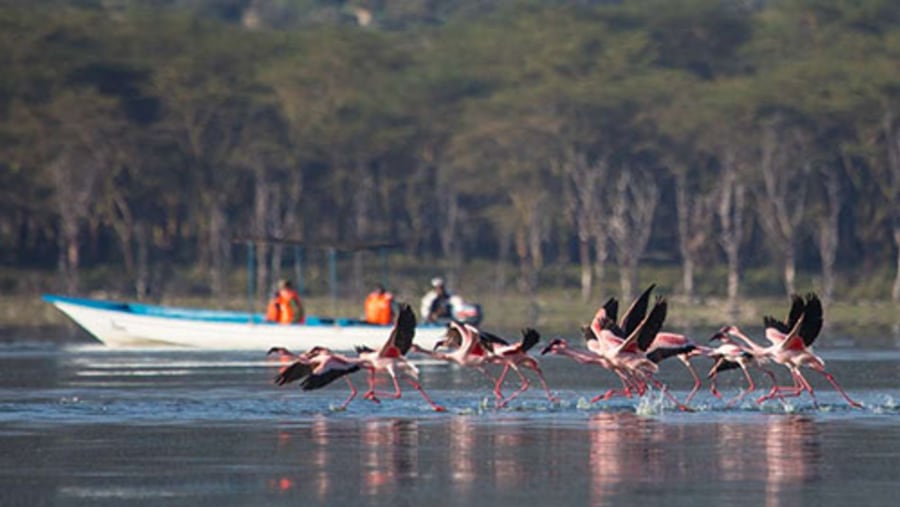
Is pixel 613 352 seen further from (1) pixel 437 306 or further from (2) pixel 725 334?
(1) pixel 437 306

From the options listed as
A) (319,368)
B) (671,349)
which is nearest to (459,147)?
(671,349)

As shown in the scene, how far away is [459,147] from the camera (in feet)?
315

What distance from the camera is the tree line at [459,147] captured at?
91250 mm


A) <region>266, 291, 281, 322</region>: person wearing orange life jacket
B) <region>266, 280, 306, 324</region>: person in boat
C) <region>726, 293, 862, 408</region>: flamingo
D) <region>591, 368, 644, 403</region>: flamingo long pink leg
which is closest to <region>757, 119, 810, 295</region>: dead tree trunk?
<region>266, 291, 281, 322</region>: person wearing orange life jacket

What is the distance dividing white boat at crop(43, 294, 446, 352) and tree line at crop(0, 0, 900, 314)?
31.2 meters

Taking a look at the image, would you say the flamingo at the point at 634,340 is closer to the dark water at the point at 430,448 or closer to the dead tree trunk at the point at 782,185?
the dark water at the point at 430,448

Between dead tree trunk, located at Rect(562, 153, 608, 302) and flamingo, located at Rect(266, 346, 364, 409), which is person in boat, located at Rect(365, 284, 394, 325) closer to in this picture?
flamingo, located at Rect(266, 346, 364, 409)

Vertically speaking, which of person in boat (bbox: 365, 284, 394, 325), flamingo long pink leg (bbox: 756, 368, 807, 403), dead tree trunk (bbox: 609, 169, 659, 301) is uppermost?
dead tree trunk (bbox: 609, 169, 659, 301)

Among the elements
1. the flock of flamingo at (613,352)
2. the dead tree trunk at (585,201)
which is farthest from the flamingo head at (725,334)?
the dead tree trunk at (585,201)

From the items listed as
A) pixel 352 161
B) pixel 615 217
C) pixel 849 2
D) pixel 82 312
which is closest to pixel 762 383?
pixel 82 312

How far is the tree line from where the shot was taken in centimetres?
9125

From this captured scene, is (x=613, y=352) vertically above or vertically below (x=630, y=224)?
below

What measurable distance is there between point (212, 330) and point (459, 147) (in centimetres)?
4475

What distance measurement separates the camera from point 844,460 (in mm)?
23188
